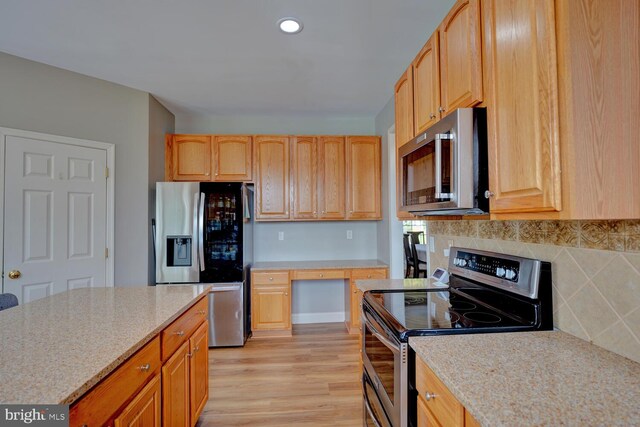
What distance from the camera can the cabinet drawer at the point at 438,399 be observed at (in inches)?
33.9

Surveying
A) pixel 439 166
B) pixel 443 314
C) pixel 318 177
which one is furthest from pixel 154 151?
pixel 443 314

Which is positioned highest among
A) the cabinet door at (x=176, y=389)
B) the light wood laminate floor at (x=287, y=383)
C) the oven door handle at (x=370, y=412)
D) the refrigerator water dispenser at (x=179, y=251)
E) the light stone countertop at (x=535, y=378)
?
the refrigerator water dispenser at (x=179, y=251)

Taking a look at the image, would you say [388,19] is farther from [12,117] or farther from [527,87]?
[12,117]

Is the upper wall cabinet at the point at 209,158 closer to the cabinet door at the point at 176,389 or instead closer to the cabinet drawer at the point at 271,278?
the cabinet drawer at the point at 271,278

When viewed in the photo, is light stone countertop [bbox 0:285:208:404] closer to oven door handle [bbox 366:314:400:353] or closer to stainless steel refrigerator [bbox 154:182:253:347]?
oven door handle [bbox 366:314:400:353]

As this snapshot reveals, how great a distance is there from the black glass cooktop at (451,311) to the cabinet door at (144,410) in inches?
38.5

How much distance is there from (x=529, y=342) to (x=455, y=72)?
1107mm

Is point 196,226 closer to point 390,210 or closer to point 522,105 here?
point 390,210

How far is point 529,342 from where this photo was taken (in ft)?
3.54

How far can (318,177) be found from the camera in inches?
142

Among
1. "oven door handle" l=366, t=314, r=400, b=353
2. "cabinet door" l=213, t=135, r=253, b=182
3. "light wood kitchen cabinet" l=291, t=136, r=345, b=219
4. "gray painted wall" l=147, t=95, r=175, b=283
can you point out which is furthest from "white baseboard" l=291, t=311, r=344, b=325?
"oven door handle" l=366, t=314, r=400, b=353

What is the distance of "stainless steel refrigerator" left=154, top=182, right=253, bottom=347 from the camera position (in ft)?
10.1

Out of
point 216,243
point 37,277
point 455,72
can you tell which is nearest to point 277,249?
point 216,243

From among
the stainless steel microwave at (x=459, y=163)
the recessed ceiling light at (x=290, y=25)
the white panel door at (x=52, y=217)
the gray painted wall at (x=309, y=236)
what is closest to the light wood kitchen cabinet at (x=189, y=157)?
the gray painted wall at (x=309, y=236)
